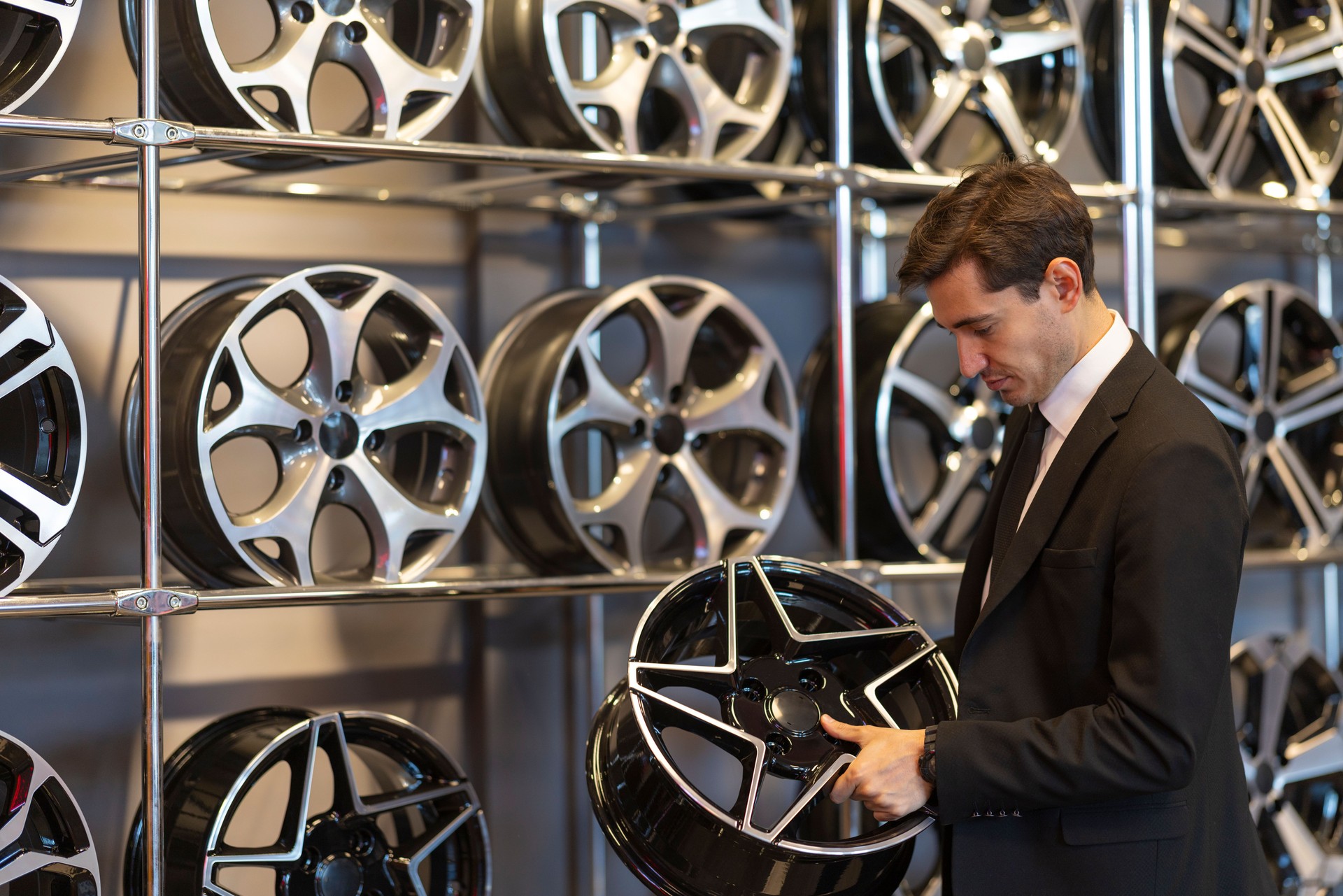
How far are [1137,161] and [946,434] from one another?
89 cm

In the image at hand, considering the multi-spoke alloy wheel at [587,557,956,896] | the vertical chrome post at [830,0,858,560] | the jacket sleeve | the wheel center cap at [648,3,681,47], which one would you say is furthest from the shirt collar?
the wheel center cap at [648,3,681,47]

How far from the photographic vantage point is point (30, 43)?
2.67 meters

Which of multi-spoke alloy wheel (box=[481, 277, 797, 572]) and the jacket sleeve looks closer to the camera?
the jacket sleeve

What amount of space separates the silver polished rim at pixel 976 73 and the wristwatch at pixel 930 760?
5.58 feet

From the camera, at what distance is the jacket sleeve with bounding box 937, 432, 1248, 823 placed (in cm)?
213

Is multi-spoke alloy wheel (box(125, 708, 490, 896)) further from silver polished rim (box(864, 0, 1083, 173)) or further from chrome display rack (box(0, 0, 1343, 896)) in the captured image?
silver polished rim (box(864, 0, 1083, 173))

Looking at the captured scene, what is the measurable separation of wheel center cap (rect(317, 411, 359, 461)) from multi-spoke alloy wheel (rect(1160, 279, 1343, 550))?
2.20 meters

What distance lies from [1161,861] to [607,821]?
0.91 meters

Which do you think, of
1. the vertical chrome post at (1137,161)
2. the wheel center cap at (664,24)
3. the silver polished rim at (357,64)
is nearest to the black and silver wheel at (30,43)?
the silver polished rim at (357,64)

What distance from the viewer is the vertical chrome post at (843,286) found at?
336cm

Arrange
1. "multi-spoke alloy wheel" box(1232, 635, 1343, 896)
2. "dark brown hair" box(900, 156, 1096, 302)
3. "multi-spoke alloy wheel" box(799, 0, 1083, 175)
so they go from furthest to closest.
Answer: "multi-spoke alloy wheel" box(1232, 635, 1343, 896) < "multi-spoke alloy wheel" box(799, 0, 1083, 175) < "dark brown hair" box(900, 156, 1096, 302)

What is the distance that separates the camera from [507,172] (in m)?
3.33

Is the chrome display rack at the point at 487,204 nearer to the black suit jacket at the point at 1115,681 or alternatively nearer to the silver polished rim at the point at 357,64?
the silver polished rim at the point at 357,64

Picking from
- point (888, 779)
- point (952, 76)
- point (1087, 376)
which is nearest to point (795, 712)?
point (888, 779)
